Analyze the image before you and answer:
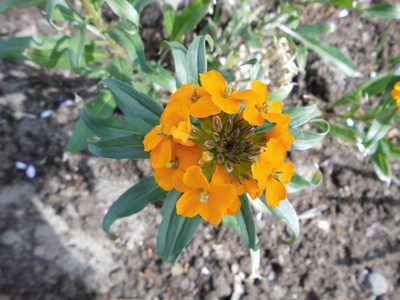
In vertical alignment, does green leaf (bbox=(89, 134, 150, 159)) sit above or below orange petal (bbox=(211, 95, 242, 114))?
below

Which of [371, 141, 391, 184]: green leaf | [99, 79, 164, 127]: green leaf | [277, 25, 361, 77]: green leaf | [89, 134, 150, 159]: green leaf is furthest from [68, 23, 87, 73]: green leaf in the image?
[371, 141, 391, 184]: green leaf

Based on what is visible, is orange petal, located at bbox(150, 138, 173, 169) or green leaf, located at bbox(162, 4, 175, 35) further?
green leaf, located at bbox(162, 4, 175, 35)

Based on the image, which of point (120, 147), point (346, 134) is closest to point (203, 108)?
point (120, 147)

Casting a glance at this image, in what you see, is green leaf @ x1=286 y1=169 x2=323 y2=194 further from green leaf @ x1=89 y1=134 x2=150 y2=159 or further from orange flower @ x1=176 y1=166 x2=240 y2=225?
green leaf @ x1=89 y1=134 x2=150 y2=159

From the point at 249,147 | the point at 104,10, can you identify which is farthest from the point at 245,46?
the point at 249,147

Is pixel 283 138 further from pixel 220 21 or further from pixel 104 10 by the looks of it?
pixel 104 10

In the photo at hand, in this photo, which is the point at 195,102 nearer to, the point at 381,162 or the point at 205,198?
the point at 205,198
